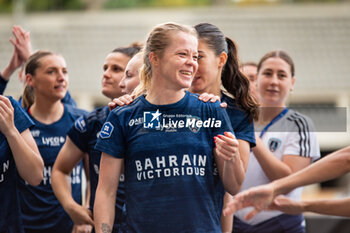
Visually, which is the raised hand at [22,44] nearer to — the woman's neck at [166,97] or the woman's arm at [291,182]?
Result: the woman's neck at [166,97]

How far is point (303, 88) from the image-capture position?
57.7 feet

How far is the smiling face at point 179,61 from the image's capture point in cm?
263

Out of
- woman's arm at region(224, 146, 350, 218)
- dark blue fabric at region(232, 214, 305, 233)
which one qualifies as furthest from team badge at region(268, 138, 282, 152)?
woman's arm at region(224, 146, 350, 218)

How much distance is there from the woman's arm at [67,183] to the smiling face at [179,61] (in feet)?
3.59

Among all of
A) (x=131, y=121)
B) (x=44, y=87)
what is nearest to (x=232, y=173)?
(x=131, y=121)

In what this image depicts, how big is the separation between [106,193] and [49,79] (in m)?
1.81

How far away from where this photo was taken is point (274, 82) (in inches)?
151

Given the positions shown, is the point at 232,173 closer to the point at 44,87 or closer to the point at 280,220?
the point at 280,220

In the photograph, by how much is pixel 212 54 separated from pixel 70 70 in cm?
1517

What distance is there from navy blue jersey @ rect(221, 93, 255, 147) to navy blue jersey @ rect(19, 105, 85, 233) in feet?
5.52

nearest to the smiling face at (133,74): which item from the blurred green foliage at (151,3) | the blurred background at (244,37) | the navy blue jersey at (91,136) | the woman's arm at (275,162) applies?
the navy blue jersey at (91,136)

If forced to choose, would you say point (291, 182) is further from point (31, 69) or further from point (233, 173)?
point (31, 69)

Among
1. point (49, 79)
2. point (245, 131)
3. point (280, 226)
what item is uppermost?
point (49, 79)

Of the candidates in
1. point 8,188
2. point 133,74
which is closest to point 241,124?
point 133,74
